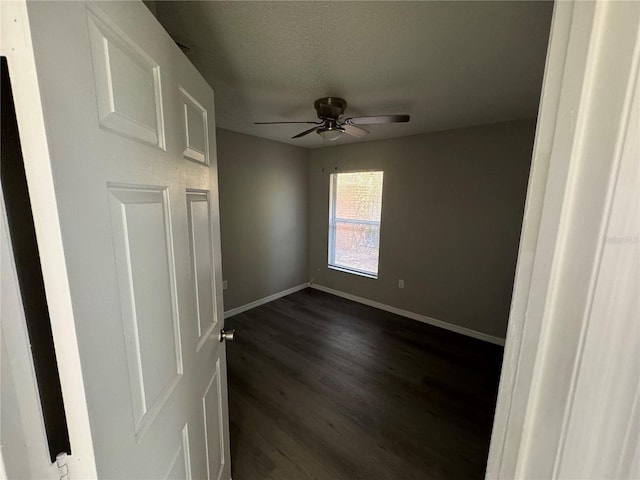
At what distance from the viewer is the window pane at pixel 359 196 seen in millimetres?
3676

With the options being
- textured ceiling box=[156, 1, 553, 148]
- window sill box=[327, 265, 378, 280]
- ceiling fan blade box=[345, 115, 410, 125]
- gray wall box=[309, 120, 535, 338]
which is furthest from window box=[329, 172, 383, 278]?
ceiling fan blade box=[345, 115, 410, 125]

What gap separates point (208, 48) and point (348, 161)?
8.39 ft

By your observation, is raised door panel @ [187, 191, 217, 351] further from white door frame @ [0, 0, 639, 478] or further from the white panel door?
white door frame @ [0, 0, 639, 478]

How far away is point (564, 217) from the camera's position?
382 mm

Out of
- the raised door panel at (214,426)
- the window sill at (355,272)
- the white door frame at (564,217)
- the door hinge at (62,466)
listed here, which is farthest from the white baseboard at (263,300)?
the white door frame at (564,217)

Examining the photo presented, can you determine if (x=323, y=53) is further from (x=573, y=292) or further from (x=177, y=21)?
(x=573, y=292)

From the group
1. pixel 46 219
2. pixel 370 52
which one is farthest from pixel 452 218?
pixel 46 219

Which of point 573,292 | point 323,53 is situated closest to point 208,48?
point 323,53

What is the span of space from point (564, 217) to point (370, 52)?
1.46m

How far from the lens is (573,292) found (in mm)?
387

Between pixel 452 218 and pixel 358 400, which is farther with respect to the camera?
pixel 452 218

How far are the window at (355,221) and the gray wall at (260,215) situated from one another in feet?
1.71

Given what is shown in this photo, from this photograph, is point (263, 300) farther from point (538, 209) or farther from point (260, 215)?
point (538, 209)

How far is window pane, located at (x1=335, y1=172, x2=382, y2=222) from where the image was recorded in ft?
12.1
